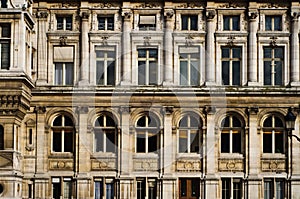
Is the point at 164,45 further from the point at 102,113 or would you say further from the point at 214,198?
the point at 214,198

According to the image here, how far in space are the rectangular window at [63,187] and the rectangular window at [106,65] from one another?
6.05 meters

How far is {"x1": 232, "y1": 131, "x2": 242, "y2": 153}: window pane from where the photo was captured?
144ft

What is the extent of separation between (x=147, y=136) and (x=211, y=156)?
12.7 ft

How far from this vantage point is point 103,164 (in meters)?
43.5

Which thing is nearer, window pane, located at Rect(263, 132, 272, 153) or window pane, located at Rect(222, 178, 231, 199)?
window pane, located at Rect(222, 178, 231, 199)

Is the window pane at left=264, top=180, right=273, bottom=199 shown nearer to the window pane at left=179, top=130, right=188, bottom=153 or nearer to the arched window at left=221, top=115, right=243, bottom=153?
the arched window at left=221, top=115, right=243, bottom=153

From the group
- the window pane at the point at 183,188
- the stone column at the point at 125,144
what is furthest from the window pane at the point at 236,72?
the window pane at the point at 183,188

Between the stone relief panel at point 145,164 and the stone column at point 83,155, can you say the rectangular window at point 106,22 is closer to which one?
the stone column at point 83,155

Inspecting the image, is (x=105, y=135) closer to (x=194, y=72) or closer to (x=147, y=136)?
(x=147, y=136)

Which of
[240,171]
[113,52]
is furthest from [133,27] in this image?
[240,171]

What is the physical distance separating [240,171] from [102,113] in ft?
28.3

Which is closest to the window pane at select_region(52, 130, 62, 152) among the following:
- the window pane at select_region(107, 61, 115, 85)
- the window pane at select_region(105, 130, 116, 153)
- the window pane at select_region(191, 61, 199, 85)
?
the window pane at select_region(105, 130, 116, 153)

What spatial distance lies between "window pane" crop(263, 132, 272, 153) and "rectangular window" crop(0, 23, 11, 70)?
15216 millimetres

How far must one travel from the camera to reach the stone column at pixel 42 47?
44.1 m
